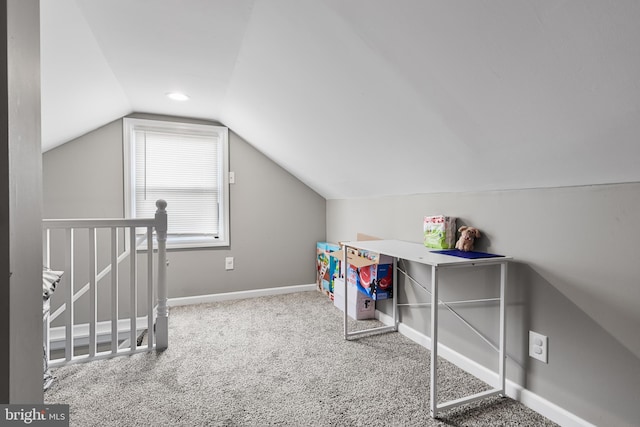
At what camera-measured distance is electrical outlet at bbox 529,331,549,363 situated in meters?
1.45

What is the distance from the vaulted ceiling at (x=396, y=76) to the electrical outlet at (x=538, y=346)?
0.69 m

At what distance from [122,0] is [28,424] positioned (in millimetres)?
1586

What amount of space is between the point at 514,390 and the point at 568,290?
58 centimetres

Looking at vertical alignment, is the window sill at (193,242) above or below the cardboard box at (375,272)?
above

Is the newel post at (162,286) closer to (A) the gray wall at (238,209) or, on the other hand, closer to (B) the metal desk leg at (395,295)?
(A) the gray wall at (238,209)

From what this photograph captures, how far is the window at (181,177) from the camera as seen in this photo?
9.84 ft

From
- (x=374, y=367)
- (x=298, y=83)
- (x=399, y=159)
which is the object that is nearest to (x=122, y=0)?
(x=298, y=83)

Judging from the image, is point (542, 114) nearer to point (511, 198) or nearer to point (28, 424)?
point (511, 198)

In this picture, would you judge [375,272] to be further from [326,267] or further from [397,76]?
[397,76]

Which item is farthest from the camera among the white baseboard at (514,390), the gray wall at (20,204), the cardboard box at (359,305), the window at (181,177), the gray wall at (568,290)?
the window at (181,177)

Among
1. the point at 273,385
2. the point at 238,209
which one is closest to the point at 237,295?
the point at 238,209

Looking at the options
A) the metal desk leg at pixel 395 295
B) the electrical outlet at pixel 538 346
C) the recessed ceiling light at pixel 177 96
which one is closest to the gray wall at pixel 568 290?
the electrical outlet at pixel 538 346

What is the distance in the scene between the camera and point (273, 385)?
1.70 m

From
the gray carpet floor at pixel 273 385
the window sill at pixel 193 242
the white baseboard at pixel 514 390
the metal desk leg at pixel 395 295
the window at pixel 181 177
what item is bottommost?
the gray carpet floor at pixel 273 385
